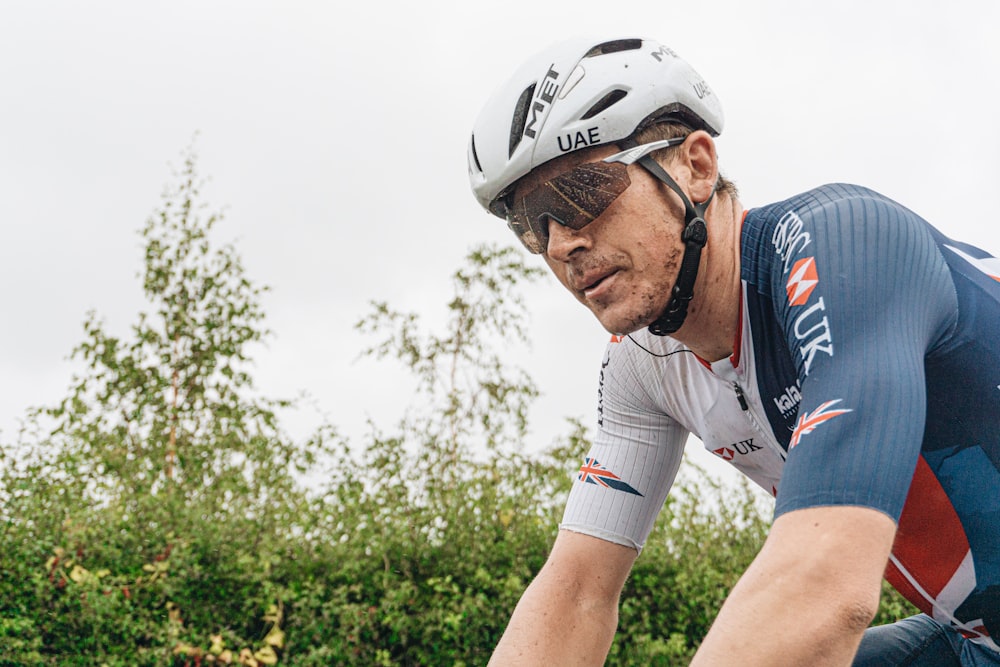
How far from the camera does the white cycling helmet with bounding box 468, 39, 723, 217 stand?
8.02 feet

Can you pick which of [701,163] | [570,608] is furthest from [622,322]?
[570,608]

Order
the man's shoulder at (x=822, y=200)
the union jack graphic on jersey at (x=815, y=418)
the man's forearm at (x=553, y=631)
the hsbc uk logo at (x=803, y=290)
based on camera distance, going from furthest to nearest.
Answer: the man's forearm at (x=553, y=631) → the man's shoulder at (x=822, y=200) → the hsbc uk logo at (x=803, y=290) → the union jack graphic on jersey at (x=815, y=418)

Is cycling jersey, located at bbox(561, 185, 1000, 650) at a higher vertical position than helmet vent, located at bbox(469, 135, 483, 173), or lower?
lower

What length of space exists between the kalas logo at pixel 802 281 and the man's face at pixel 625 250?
38cm

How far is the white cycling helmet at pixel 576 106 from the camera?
8.02 feet

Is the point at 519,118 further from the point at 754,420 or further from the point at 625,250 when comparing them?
the point at 754,420

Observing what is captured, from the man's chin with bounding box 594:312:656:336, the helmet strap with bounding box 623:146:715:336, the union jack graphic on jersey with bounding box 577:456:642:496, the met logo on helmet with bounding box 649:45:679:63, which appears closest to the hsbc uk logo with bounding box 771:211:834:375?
the helmet strap with bounding box 623:146:715:336

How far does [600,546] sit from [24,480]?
515 cm

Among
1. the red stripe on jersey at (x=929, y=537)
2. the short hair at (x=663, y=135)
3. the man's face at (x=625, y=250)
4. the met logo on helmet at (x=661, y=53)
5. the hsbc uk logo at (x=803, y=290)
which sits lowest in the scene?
the red stripe on jersey at (x=929, y=537)

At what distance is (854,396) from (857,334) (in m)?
0.14

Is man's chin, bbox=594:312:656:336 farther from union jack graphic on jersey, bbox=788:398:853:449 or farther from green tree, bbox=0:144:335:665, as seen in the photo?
green tree, bbox=0:144:335:665

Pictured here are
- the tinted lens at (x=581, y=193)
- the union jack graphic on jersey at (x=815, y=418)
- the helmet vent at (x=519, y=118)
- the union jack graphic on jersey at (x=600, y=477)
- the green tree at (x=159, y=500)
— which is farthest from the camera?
the green tree at (x=159, y=500)

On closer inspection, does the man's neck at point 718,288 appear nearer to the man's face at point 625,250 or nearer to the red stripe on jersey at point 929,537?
the man's face at point 625,250

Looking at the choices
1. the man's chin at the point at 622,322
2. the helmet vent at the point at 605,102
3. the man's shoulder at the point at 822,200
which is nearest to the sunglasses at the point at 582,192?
the helmet vent at the point at 605,102
